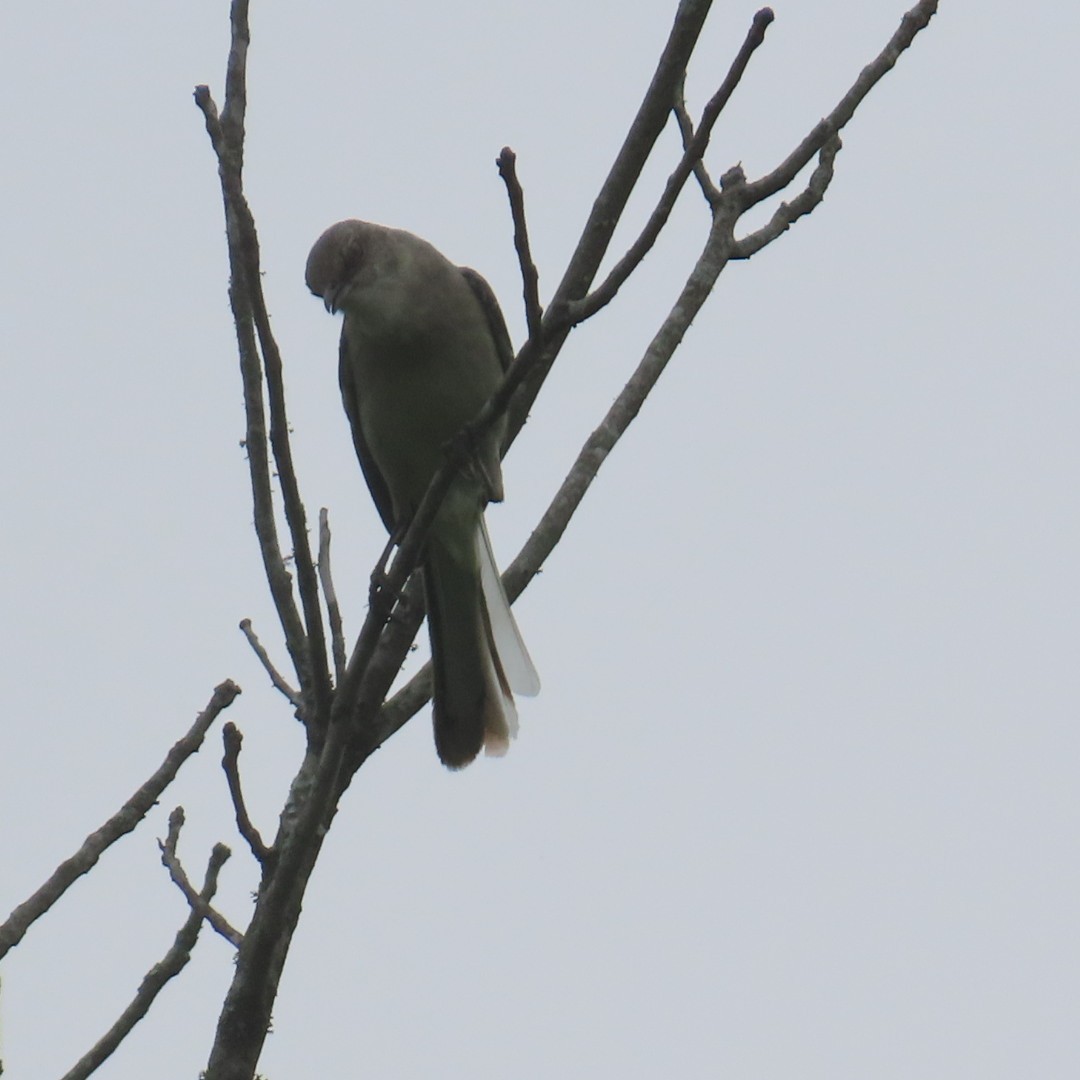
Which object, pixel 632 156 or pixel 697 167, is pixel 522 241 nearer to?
pixel 632 156

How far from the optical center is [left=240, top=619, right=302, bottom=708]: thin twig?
3.79 meters

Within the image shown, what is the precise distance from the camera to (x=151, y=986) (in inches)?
123

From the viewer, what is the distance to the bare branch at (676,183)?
10.3 feet

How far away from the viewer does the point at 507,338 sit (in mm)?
6293

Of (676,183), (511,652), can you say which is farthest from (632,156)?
(511,652)

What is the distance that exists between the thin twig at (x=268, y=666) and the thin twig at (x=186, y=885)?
1.34ft

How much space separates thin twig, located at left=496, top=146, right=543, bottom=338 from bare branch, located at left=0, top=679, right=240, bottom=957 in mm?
1129

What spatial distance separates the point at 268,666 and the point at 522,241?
1.41 meters

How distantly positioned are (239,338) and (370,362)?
2.47 meters

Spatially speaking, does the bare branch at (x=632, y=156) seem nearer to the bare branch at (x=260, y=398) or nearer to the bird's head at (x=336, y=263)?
the bare branch at (x=260, y=398)

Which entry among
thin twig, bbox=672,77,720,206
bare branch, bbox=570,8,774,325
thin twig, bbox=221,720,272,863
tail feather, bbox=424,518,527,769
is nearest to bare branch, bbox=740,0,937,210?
thin twig, bbox=672,77,720,206

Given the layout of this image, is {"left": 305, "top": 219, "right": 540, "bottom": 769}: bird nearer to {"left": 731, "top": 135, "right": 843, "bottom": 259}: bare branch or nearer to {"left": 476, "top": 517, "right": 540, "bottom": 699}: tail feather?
{"left": 476, "top": 517, "right": 540, "bottom": 699}: tail feather

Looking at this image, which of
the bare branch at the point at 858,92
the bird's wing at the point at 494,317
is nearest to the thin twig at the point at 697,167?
the bare branch at the point at 858,92

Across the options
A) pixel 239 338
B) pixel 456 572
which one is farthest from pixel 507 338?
pixel 239 338
